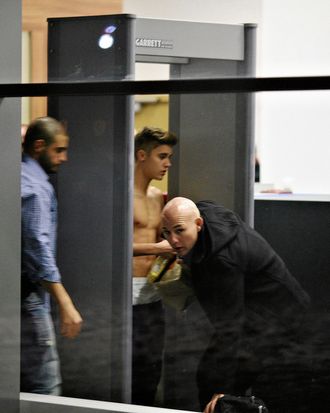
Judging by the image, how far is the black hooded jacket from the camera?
2.06 metres

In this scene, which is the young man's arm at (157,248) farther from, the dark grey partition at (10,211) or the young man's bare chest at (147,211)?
the dark grey partition at (10,211)

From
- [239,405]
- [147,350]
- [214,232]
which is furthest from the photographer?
Answer: [147,350]

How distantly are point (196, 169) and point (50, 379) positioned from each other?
2.17 ft

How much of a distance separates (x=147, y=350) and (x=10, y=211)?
52 centimetres

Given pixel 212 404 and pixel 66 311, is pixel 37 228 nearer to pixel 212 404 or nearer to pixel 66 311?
pixel 66 311

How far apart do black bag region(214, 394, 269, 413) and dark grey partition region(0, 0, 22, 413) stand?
19.2 inches

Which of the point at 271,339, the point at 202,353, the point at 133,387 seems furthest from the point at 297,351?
the point at 133,387

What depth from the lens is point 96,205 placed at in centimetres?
218

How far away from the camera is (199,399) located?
2.18 metres

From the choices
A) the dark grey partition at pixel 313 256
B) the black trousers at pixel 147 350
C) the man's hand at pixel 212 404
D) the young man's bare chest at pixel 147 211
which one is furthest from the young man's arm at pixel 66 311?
the dark grey partition at pixel 313 256

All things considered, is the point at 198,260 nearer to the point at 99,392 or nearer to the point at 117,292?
the point at 117,292

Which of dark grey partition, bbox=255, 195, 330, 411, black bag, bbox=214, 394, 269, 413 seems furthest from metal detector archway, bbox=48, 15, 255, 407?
black bag, bbox=214, 394, 269, 413

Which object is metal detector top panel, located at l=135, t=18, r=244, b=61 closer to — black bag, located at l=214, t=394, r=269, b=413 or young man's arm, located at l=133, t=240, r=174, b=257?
young man's arm, located at l=133, t=240, r=174, b=257

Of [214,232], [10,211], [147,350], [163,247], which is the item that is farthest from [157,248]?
[10,211]
